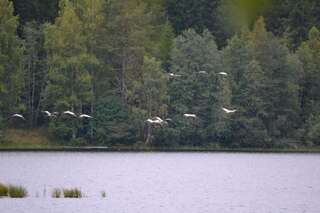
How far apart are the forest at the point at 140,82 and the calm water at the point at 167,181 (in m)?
5.85

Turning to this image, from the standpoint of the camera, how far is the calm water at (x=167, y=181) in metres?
53.5

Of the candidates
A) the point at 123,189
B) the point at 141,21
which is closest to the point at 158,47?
the point at 141,21

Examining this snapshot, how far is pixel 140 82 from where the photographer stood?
10231 cm

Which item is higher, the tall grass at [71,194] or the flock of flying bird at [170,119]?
the flock of flying bird at [170,119]

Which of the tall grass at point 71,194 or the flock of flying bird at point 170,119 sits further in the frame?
the flock of flying bird at point 170,119

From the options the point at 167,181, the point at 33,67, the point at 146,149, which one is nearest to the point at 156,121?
the point at 146,149

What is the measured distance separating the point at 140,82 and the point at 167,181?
3367 centimetres

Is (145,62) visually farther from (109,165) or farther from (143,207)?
(143,207)

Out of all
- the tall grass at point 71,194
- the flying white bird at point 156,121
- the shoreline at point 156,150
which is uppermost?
the flying white bird at point 156,121

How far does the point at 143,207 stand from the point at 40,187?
9441 millimetres

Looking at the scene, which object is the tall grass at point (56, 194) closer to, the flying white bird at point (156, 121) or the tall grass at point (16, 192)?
the tall grass at point (16, 192)

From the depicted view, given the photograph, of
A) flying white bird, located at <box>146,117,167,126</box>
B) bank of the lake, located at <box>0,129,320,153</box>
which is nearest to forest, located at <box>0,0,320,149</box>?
flying white bird, located at <box>146,117,167,126</box>

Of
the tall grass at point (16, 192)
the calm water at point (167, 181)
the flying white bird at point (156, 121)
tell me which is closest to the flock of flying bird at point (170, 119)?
the flying white bird at point (156, 121)

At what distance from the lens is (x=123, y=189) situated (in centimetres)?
6278
